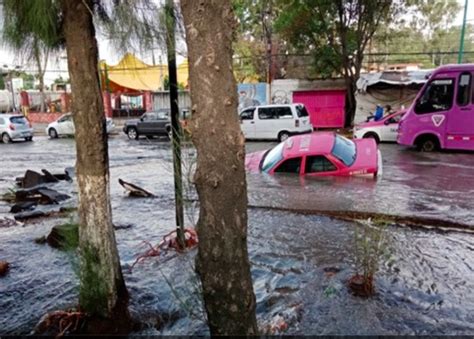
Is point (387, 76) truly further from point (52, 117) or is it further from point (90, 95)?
point (52, 117)

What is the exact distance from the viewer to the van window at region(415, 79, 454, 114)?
42.7 ft

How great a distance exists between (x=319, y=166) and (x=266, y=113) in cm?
1036

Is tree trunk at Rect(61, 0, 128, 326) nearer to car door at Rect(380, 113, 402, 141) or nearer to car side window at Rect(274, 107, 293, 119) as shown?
car door at Rect(380, 113, 402, 141)

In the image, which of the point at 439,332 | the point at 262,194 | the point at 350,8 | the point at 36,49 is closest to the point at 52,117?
the point at 350,8

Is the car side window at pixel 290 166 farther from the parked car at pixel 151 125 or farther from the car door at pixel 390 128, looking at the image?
the parked car at pixel 151 125

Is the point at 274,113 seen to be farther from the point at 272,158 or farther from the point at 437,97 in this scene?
the point at 272,158

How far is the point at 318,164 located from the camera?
8.68 m

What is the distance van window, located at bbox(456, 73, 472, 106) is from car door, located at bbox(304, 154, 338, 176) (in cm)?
693

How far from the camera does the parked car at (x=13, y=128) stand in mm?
21984

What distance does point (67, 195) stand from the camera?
30.6ft

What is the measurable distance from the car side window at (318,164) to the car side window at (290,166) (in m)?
0.20

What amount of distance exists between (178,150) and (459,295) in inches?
122

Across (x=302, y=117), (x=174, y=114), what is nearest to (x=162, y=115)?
(x=302, y=117)

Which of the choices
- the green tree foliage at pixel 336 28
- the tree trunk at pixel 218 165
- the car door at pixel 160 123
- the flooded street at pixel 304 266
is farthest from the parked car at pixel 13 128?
the tree trunk at pixel 218 165
